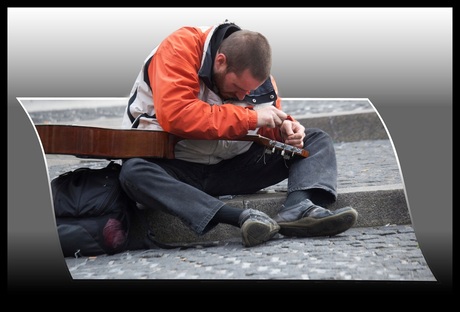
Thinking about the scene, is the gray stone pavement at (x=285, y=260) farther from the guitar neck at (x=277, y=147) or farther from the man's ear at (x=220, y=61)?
the man's ear at (x=220, y=61)

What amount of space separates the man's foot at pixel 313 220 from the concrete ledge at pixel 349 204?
0.23 m

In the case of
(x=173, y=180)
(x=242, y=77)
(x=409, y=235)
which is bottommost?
(x=409, y=235)

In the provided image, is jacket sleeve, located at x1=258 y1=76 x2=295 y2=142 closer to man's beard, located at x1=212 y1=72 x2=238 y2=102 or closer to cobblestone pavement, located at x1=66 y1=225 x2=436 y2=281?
man's beard, located at x1=212 y1=72 x2=238 y2=102

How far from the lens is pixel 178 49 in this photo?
144 inches

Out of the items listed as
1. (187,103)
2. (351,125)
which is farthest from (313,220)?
(351,125)

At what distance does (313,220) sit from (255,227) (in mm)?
281

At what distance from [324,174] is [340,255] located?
0.51 meters

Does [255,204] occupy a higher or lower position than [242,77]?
lower

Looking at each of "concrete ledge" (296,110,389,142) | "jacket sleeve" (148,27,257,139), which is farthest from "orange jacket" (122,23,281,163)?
"concrete ledge" (296,110,389,142)

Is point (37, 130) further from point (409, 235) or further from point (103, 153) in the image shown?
point (409, 235)

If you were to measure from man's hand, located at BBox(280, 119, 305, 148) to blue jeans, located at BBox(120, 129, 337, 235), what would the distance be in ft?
0.30

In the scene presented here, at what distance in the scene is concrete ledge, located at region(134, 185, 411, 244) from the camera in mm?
3934

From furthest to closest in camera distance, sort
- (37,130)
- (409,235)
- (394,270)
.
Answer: (409,235) → (37,130) → (394,270)

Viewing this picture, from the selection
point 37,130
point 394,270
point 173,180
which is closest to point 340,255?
point 394,270
